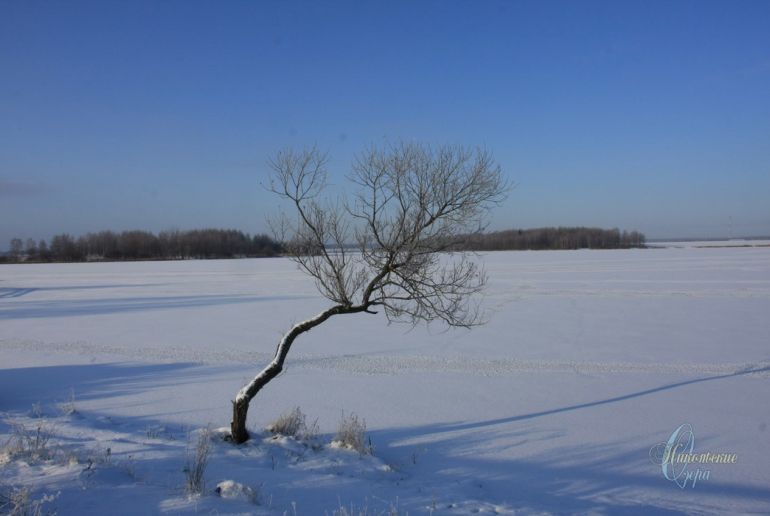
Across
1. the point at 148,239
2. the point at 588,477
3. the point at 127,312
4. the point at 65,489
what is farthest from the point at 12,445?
the point at 148,239

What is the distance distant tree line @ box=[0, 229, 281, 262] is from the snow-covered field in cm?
8550

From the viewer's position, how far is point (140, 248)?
107500 mm

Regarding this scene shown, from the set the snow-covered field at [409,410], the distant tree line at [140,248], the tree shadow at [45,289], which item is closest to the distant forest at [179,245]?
the distant tree line at [140,248]

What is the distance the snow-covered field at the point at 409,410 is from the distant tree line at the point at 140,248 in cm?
8550

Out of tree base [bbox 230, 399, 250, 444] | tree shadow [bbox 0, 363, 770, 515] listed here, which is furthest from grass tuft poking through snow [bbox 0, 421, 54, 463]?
tree base [bbox 230, 399, 250, 444]

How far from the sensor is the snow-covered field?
5684 mm

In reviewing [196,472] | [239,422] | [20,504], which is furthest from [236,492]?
[239,422]

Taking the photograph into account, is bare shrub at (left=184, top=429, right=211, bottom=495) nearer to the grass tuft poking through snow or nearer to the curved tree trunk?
the curved tree trunk

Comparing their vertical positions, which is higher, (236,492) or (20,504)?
(20,504)

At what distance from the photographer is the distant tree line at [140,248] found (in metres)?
103

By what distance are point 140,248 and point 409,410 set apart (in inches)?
4384

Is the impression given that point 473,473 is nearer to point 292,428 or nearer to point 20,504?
point 292,428

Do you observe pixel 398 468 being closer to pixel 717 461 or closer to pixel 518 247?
pixel 717 461

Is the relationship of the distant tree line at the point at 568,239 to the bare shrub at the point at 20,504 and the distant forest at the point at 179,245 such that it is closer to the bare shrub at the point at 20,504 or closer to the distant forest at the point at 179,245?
the distant forest at the point at 179,245
